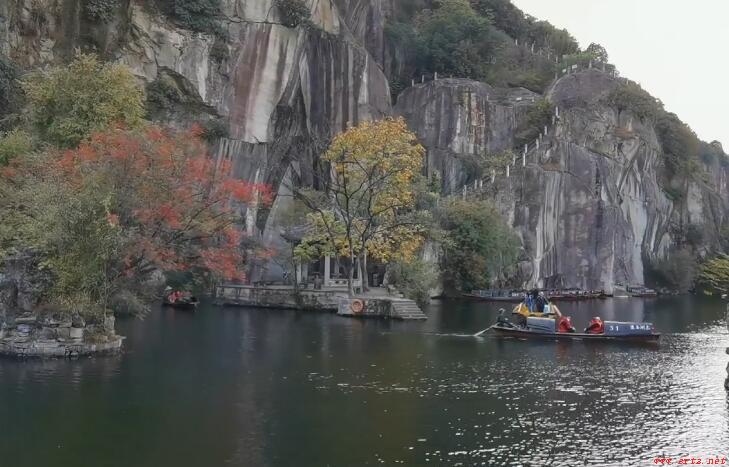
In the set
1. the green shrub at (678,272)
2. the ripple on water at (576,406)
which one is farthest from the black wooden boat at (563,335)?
the green shrub at (678,272)

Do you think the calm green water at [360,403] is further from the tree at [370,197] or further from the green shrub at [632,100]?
the green shrub at [632,100]

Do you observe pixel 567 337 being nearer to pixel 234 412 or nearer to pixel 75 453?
pixel 234 412

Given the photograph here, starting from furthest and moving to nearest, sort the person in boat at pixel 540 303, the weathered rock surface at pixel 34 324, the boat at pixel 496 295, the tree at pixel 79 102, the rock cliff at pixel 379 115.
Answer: the boat at pixel 496 295, the rock cliff at pixel 379 115, the person in boat at pixel 540 303, the tree at pixel 79 102, the weathered rock surface at pixel 34 324

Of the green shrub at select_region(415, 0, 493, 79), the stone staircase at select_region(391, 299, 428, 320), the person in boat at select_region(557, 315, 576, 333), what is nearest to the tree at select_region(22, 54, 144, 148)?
the stone staircase at select_region(391, 299, 428, 320)

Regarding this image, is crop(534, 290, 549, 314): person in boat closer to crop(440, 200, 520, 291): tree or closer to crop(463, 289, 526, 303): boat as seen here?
crop(440, 200, 520, 291): tree

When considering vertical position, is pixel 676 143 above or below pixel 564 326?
above

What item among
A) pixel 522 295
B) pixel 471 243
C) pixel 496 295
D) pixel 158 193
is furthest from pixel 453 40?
pixel 158 193

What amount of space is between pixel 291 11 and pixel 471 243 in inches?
717

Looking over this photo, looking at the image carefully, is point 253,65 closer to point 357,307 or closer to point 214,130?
point 214,130

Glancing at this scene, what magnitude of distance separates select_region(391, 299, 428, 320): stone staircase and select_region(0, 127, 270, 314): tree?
29.6ft

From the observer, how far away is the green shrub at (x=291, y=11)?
42812 mm

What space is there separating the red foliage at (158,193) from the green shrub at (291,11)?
21.8m

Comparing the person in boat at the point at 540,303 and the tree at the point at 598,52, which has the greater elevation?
the tree at the point at 598,52

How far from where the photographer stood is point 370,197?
31516 mm
